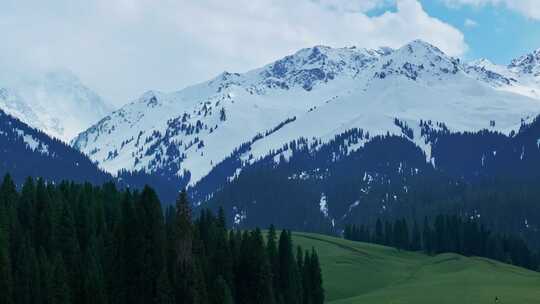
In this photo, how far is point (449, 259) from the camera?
623 feet

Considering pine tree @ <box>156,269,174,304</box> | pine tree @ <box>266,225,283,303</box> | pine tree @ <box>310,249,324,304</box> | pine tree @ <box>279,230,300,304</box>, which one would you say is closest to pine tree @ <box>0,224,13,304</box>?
pine tree @ <box>156,269,174,304</box>

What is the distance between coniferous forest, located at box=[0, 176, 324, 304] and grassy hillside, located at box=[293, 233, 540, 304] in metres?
15.4

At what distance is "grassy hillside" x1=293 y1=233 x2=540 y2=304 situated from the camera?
118062 mm

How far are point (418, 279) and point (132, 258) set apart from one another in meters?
73.0

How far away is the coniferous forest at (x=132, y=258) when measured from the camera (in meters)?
92.0

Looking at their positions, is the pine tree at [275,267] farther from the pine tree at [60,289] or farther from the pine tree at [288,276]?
the pine tree at [60,289]

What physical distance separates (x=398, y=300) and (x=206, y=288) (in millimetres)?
29050

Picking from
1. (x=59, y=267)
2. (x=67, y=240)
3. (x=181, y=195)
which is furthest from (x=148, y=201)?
(x=67, y=240)

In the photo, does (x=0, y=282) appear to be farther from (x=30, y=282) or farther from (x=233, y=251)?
(x=233, y=251)

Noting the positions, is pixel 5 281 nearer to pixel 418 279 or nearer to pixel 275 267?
pixel 275 267

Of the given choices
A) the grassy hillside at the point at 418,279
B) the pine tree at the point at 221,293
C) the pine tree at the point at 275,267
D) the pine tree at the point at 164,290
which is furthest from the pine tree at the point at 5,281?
the grassy hillside at the point at 418,279

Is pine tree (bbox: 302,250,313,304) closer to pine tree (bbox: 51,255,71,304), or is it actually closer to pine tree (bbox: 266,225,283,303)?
pine tree (bbox: 266,225,283,303)

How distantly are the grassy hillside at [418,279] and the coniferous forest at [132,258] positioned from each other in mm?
15447

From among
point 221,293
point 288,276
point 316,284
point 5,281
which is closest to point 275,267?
point 288,276
